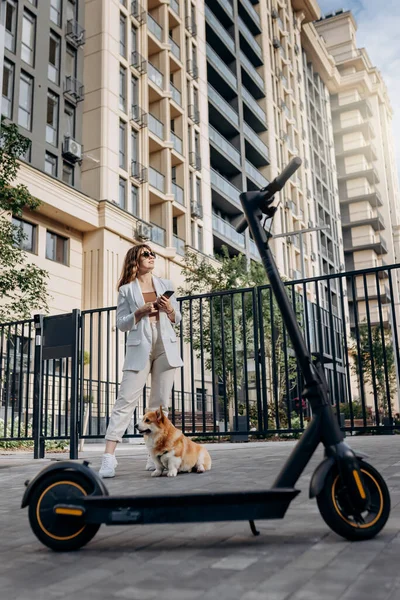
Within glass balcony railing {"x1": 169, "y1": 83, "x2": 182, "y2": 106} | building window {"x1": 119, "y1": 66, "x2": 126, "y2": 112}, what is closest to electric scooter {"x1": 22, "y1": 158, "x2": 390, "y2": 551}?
building window {"x1": 119, "y1": 66, "x2": 126, "y2": 112}

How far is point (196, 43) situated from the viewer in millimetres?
35656

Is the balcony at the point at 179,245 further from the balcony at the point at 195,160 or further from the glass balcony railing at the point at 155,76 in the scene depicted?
the glass balcony railing at the point at 155,76

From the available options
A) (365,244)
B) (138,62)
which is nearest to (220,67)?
(138,62)

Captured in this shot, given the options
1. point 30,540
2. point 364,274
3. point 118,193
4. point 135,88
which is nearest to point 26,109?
point 118,193

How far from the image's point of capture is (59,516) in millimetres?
2262

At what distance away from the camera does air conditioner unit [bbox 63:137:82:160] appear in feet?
81.0

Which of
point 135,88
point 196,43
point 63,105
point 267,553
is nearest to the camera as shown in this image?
point 267,553

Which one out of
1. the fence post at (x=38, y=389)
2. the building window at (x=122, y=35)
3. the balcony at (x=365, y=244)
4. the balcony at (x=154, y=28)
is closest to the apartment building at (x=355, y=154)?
the balcony at (x=365, y=244)

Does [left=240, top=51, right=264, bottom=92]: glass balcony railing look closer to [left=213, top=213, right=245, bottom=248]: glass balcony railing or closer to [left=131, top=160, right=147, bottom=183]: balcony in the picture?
[left=213, top=213, right=245, bottom=248]: glass balcony railing

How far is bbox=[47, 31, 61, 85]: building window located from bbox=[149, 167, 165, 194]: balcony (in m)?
6.47

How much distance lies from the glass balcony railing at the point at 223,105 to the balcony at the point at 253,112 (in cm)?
236

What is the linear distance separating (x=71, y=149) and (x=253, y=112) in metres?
21.9

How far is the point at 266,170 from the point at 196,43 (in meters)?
12.2

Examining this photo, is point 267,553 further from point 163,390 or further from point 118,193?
point 118,193
